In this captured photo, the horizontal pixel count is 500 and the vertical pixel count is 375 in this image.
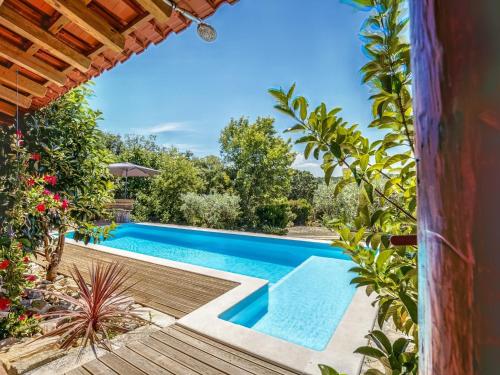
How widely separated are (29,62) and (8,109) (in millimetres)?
1643

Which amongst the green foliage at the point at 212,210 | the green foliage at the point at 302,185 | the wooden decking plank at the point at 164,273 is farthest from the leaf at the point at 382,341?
the green foliage at the point at 302,185

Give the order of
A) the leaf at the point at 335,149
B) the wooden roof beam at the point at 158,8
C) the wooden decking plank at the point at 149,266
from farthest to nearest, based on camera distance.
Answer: the wooden decking plank at the point at 149,266 → the wooden roof beam at the point at 158,8 → the leaf at the point at 335,149

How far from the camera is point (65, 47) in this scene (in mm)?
2389

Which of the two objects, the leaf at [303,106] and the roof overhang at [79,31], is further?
the roof overhang at [79,31]

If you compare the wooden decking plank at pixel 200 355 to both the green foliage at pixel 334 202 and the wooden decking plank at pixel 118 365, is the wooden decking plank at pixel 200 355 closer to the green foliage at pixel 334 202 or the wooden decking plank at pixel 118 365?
the wooden decking plank at pixel 118 365

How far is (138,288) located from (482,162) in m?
5.00

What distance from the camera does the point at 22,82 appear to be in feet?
9.88

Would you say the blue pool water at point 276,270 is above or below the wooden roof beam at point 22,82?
below

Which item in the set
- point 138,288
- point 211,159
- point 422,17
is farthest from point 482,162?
point 211,159

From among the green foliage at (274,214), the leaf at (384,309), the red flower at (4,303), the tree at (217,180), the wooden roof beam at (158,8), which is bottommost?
the red flower at (4,303)

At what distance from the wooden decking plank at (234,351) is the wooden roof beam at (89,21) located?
308 cm

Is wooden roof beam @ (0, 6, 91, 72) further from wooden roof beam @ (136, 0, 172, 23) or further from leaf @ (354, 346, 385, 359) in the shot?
leaf @ (354, 346, 385, 359)

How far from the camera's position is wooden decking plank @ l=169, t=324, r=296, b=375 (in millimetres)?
2430

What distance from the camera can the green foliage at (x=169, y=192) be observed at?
1427 centimetres
